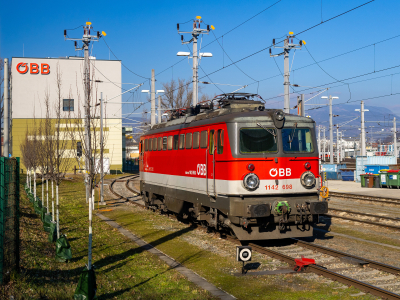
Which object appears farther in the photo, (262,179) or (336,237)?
(336,237)

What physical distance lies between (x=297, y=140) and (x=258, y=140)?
1.16 meters

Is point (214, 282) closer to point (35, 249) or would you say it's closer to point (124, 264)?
point (124, 264)

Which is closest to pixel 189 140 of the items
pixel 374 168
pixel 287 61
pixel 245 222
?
pixel 245 222

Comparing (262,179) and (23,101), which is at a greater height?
(23,101)

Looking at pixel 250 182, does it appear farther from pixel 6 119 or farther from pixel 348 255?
pixel 6 119

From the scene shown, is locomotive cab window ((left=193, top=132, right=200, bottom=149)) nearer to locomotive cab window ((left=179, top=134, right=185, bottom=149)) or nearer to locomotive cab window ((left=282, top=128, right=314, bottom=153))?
locomotive cab window ((left=179, top=134, right=185, bottom=149))

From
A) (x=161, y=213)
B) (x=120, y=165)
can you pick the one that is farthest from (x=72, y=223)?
(x=120, y=165)

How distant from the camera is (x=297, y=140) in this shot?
12.1m

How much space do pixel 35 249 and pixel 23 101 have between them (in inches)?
→ 2074

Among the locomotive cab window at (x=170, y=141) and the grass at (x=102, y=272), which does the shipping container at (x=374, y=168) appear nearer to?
the locomotive cab window at (x=170, y=141)

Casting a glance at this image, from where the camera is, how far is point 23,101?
58969 mm

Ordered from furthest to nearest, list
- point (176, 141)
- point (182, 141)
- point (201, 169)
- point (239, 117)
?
1. point (176, 141)
2. point (182, 141)
3. point (201, 169)
4. point (239, 117)

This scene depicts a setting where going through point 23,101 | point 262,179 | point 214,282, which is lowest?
point 214,282

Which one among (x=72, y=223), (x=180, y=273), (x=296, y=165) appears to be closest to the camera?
(x=180, y=273)
